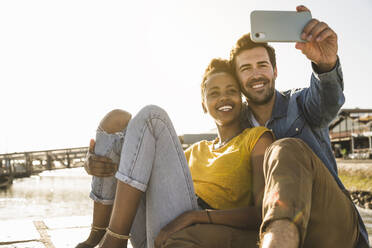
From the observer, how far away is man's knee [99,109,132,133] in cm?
185

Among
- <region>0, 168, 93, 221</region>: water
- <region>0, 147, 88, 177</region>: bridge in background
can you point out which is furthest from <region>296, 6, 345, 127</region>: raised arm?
<region>0, 147, 88, 177</region>: bridge in background

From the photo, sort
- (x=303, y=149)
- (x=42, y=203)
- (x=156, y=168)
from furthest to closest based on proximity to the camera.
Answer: (x=42, y=203) → (x=156, y=168) → (x=303, y=149)

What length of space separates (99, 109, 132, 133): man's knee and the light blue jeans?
348 millimetres

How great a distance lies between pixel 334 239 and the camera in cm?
115

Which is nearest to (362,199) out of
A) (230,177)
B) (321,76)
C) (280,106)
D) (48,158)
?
(280,106)

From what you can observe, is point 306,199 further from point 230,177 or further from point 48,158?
point 48,158

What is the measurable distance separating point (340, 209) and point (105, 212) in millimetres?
1196

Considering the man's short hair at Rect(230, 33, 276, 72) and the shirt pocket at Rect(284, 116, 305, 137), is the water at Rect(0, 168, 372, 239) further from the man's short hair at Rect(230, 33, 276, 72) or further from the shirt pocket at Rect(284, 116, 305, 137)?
the man's short hair at Rect(230, 33, 276, 72)

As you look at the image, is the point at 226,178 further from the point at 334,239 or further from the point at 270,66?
the point at 270,66

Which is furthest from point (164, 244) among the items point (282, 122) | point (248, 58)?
point (248, 58)

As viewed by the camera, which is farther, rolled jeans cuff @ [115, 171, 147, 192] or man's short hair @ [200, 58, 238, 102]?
man's short hair @ [200, 58, 238, 102]

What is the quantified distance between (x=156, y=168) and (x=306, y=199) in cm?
72

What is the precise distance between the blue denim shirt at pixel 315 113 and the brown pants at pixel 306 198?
0.50m

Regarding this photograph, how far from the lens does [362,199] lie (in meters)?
9.81
